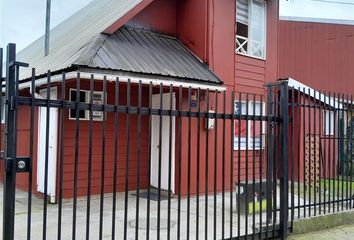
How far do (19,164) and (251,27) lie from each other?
9176 millimetres

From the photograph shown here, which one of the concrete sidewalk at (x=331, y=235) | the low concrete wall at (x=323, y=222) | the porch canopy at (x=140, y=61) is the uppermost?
the porch canopy at (x=140, y=61)

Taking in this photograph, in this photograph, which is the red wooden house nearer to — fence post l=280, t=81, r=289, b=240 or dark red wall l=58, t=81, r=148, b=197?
dark red wall l=58, t=81, r=148, b=197

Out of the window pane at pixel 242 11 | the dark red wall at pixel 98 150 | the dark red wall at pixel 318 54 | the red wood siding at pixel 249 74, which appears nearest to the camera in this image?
the dark red wall at pixel 98 150

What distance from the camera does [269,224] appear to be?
6.10m

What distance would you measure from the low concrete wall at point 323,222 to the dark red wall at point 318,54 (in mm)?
10488

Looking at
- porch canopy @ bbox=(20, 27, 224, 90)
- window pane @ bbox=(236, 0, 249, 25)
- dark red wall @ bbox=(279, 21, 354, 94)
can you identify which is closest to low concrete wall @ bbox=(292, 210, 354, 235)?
porch canopy @ bbox=(20, 27, 224, 90)

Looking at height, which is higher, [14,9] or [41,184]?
[14,9]

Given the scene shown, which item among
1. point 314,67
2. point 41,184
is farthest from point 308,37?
point 41,184

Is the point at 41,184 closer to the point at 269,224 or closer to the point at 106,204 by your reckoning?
the point at 106,204

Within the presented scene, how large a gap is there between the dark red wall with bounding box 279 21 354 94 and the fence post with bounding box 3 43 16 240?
14.8m

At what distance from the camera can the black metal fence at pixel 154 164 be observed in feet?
12.8

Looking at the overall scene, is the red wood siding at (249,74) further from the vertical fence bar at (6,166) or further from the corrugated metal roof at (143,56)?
the vertical fence bar at (6,166)

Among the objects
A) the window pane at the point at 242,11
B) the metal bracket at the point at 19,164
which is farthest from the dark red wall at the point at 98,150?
the metal bracket at the point at 19,164

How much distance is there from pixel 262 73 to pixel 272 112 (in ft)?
18.8
